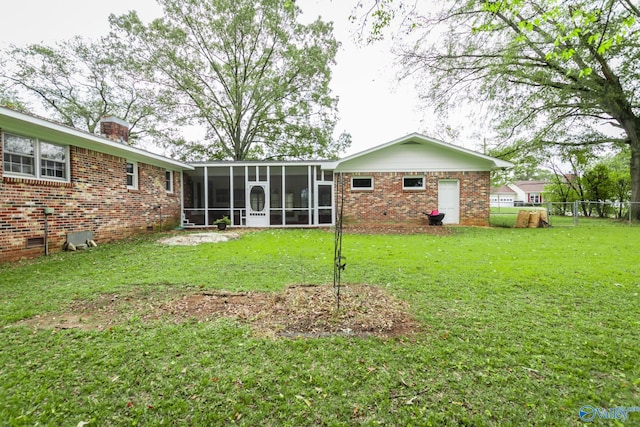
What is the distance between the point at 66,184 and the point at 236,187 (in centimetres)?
988

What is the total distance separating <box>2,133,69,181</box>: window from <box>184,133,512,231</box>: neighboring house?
19.8 feet

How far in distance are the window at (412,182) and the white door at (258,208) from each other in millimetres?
6890

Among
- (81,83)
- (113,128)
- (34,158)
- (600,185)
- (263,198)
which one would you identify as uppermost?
(81,83)

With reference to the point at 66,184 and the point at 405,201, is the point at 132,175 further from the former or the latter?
the point at 405,201

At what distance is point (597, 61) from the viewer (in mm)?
13336

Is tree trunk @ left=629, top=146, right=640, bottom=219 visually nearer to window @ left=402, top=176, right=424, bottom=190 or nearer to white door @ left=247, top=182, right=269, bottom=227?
window @ left=402, top=176, right=424, bottom=190

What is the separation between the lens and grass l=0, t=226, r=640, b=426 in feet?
6.28

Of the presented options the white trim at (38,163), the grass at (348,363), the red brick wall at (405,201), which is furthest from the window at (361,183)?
the white trim at (38,163)

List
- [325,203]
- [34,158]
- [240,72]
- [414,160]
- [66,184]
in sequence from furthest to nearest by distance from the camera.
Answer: [240,72] → [325,203] → [414,160] → [66,184] → [34,158]

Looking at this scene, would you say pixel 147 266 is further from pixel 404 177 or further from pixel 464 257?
pixel 404 177

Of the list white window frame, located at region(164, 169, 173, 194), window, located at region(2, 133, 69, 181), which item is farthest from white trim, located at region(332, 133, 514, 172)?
window, located at region(2, 133, 69, 181)

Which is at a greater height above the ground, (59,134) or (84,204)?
(59,134)

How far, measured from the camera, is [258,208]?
45.4ft

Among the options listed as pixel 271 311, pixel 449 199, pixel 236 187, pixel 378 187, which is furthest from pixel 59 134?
pixel 449 199
